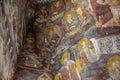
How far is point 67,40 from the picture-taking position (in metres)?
9.85

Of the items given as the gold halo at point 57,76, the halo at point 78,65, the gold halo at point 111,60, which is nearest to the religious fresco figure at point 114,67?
the gold halo at point 111,60

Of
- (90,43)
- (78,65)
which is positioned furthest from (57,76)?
(90,43)

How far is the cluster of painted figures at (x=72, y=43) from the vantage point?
8750mm

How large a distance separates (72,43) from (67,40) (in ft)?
1.03

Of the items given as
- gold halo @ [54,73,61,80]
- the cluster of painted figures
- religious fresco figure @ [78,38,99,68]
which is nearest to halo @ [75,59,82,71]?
the cluster of painted figures

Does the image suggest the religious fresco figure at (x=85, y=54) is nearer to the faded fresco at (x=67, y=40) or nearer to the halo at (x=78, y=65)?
the faded fresco at (x=67, y=40)

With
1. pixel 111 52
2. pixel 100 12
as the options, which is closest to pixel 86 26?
pixel 100 12

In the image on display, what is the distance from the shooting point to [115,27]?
29.5 feet

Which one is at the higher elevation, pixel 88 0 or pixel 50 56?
pixel 88 0

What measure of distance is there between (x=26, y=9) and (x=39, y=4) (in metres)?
0.60

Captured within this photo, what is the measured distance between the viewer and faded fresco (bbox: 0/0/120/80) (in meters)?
8.72

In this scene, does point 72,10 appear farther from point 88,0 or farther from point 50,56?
point 50,56

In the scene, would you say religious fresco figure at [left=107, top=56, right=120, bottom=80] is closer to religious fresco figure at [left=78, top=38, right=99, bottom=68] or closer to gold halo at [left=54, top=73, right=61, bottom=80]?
religious fresco figure at [left=78, top=38, right=99, bottom=68]

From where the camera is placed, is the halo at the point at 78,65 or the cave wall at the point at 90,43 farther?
the halo at the point at 78,65
